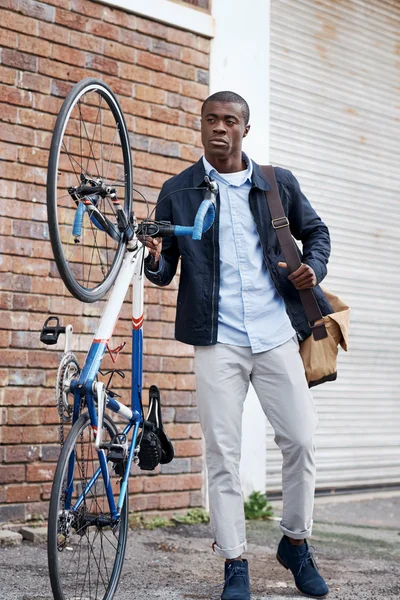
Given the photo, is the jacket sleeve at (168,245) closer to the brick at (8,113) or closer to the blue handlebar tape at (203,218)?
the blue handlebar tape at (203,218)

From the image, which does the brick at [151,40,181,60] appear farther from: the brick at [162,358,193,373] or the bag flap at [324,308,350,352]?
the bag flap at [324,308,350,352]

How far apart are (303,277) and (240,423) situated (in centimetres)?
69

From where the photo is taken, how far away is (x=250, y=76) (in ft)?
21.8

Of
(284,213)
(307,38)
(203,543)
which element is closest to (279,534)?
(203,543)

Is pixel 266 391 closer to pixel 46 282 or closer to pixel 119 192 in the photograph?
pixel 46 282

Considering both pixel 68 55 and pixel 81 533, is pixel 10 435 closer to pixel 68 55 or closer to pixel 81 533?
pixel 81 533

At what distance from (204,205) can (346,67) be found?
4.55 m

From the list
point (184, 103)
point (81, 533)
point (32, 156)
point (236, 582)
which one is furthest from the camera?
point (184, 103)

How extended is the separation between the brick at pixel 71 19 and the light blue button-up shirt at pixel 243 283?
1.97 meters

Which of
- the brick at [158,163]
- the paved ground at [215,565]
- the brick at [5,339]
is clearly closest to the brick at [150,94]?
the brick at [158,163]

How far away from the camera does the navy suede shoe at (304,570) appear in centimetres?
411

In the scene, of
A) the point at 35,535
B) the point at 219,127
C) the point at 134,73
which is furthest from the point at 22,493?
the point at 134,73

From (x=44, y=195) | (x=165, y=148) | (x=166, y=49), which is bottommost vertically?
(x=44, y=195)

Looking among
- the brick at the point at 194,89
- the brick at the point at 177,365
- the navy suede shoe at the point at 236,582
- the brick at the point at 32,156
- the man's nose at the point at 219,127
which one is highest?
the brick at the point at 194,89
